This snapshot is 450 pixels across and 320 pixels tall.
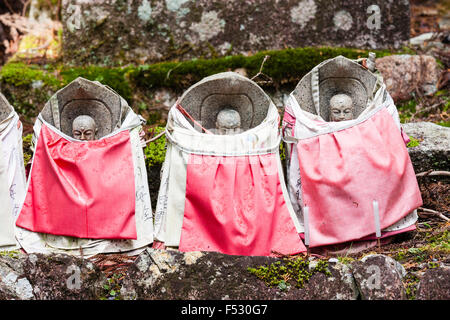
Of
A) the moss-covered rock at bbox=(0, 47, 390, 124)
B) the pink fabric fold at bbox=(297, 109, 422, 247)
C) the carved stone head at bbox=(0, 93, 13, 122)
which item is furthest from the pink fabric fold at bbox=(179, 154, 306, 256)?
the moss-covered rock at bbox=(0, 47, 390, 124)

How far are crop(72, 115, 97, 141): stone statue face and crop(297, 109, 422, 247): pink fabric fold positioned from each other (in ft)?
5.97

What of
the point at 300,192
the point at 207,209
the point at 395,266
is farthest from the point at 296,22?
the point at 395,266

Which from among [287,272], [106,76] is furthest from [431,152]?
[106,76]

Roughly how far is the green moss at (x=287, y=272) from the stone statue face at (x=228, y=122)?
1.60 m

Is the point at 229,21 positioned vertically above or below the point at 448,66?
above

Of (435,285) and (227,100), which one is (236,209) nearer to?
(227,100)

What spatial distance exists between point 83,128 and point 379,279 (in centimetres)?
276

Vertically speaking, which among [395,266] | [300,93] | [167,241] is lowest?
[167,241]

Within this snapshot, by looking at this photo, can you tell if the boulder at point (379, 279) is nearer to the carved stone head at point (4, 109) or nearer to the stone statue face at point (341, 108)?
the stone statue face at point (341, 108)

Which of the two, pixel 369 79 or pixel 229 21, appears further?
pixel 229 21

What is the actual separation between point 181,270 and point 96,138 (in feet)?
6.35

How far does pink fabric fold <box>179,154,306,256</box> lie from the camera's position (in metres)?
4.30

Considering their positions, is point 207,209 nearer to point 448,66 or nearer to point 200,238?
point 200,238

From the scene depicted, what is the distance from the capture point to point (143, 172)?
4.73 m
